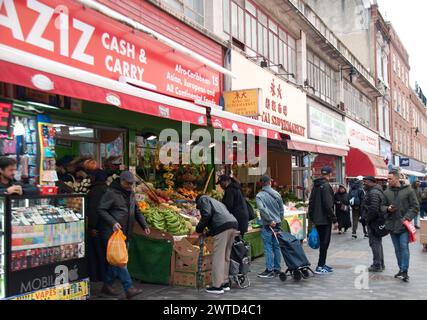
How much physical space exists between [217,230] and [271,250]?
1.86 m

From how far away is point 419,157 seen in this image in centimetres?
5525

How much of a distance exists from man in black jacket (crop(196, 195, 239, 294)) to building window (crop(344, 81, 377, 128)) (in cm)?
2111

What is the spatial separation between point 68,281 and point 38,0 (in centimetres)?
416

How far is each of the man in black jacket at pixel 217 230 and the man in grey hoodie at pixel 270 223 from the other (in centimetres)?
126

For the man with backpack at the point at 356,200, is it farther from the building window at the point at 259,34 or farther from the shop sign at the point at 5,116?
the shop sign at the point at 5,116

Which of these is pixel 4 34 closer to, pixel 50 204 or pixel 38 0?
pixel 38 0

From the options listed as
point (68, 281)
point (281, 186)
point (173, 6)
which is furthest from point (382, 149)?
point (68, 281)

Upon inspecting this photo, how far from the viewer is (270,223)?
8.16 meters

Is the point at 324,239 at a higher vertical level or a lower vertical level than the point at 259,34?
lower

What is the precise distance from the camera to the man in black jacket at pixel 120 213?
630 cm

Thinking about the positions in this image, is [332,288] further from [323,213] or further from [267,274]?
[323,213]

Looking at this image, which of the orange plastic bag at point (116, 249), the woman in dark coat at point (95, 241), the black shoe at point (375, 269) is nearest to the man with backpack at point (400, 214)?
the black shoe at point (375, 269)

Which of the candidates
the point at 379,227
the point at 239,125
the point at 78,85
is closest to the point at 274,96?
the point at 239,125

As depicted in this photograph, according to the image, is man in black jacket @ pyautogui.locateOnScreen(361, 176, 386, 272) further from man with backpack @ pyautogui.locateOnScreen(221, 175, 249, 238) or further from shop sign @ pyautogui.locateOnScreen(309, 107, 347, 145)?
shop sign @ pyautogui.locateOnScreen(309, 107, 347, 145)
